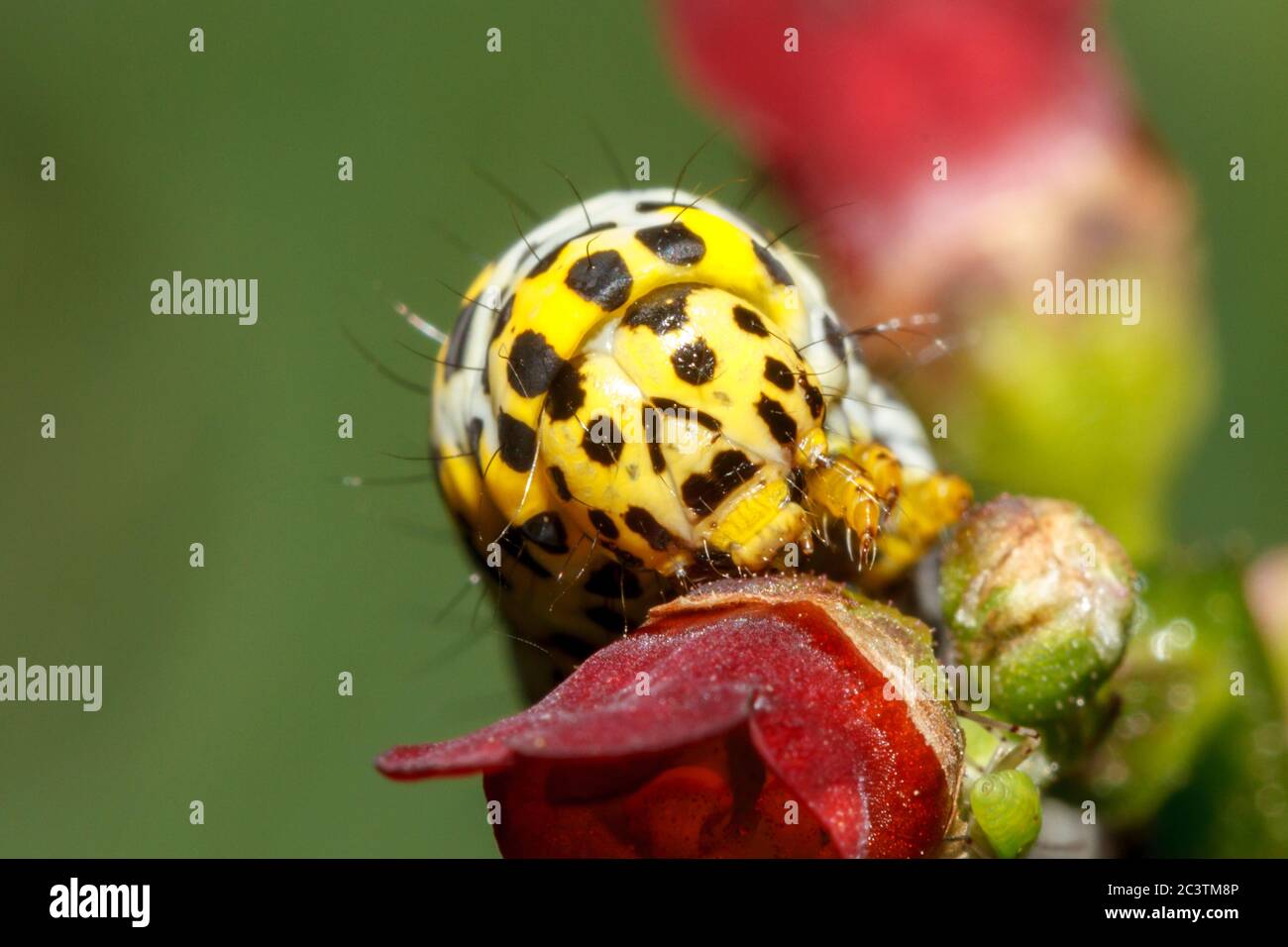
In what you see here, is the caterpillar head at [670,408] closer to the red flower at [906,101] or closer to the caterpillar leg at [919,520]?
the caterpillar leg at [919,520]

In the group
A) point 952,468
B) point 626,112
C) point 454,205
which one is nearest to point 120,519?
point 454,205

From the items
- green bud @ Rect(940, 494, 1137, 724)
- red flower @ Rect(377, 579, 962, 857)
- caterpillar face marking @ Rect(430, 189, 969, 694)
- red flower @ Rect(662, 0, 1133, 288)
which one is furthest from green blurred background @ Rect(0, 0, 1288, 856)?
red flower @ Rect(377, 579, 962, 857)

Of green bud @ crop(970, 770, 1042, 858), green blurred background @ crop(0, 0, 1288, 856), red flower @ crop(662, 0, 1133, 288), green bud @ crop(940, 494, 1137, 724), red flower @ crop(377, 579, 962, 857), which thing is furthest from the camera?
green blurred background @ crop(0, 0, 1288, 856)

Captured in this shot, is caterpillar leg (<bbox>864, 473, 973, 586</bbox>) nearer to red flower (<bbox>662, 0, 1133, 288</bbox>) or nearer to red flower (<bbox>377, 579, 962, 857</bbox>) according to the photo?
red flower (<bbox>377, 579, 962, 857</bbox>)

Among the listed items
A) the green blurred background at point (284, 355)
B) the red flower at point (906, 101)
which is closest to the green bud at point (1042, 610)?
the red flower at point (906, 101)

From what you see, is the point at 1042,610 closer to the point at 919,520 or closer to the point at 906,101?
the point at 919,520

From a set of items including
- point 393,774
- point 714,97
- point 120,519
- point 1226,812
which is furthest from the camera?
point 120,519
